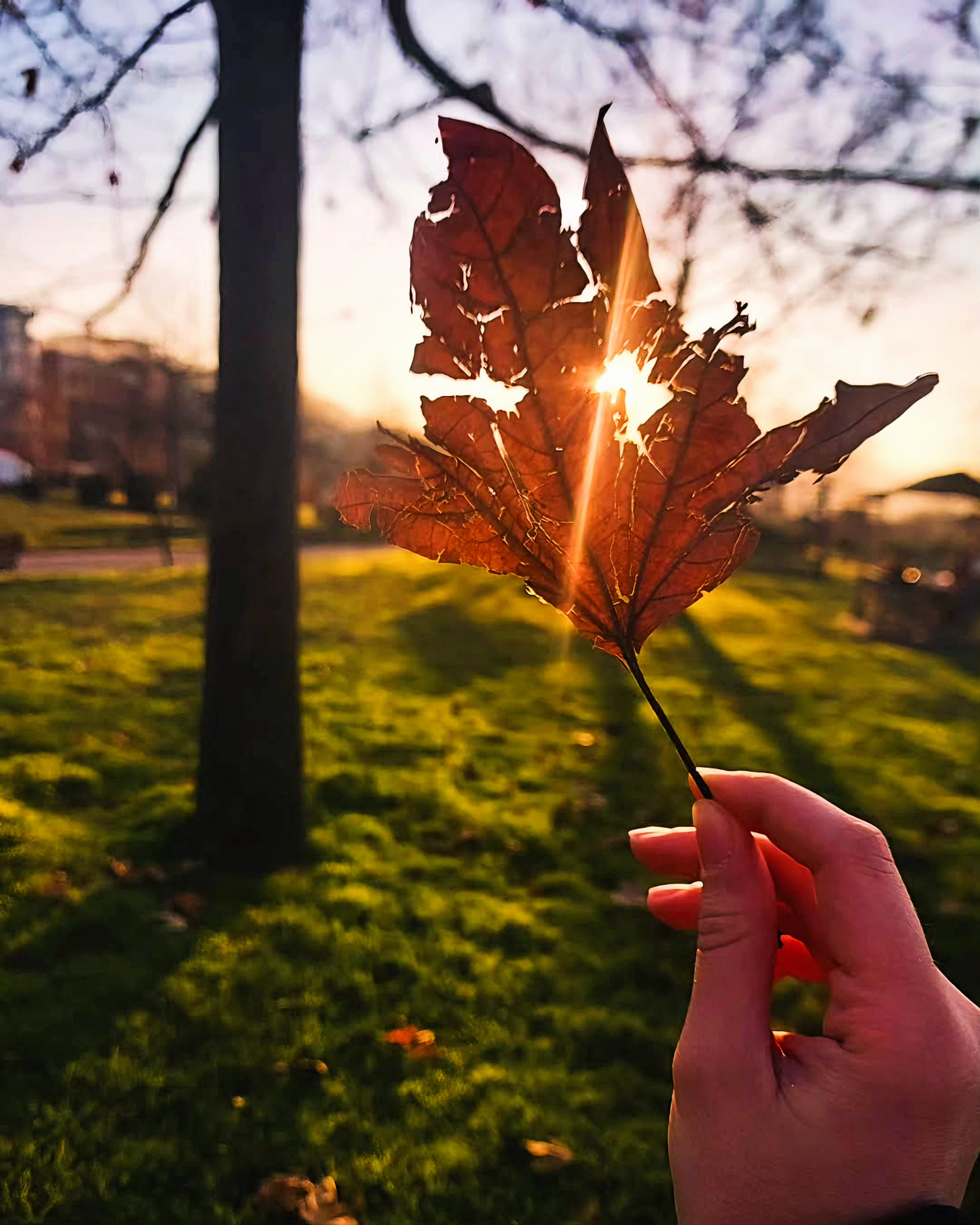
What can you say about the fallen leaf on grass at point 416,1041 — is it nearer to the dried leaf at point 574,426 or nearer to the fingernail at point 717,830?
the fingernail at point 717,830

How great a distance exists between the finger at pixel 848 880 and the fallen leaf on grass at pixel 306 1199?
1.93 m

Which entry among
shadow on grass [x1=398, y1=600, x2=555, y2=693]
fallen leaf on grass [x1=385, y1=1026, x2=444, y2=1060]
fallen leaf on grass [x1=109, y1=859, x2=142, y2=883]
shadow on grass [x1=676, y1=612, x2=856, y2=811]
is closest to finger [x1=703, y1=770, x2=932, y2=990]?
fallen leaf on grass [x1=385, y1=1026, x2=444, y2=1060]

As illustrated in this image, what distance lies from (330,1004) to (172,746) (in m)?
2.36

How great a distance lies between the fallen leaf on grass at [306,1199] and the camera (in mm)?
2152

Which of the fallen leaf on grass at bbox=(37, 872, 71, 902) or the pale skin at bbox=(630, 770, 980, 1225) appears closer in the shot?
the pale skin at bbox=(630, 770, 980, 1225)

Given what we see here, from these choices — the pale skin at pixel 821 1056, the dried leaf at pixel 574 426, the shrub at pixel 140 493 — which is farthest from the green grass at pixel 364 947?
the shrub at pixel 140 493

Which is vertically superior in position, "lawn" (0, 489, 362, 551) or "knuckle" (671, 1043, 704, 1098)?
"lawn" (0, 489, 362, 551)

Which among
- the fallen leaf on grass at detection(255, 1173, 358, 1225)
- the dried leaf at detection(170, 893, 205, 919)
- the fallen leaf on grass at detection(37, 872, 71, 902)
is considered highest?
the fallen leaf on grass at detection(37, 872, 71, 902)

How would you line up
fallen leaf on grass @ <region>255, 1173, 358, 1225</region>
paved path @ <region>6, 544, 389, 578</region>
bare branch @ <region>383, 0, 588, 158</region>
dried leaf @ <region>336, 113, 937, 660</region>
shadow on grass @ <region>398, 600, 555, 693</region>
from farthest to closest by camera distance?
1. shadow on grass @ <region>398, 600, 555, 693</region>
2. paved path @ <region>6, 544, 389, 578</region>
3. bare branch @ <region>383, 0, 588, 158</region>
4. fallen leaf on grass @ <region>255, 1173, 358, 1225</region>
5. dried leaf @ <region>336, 113, 937, 660</region>

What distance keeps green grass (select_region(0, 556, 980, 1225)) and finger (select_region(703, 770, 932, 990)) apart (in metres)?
1.87

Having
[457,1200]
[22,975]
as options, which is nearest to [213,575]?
[22,975]

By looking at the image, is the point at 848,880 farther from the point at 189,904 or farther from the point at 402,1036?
the point at 189,904

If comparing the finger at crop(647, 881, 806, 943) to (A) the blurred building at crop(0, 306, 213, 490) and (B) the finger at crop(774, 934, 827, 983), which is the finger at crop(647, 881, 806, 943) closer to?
(B) the finger at crop(774, 934, 827, 983)

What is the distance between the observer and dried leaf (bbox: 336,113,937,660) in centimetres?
81
